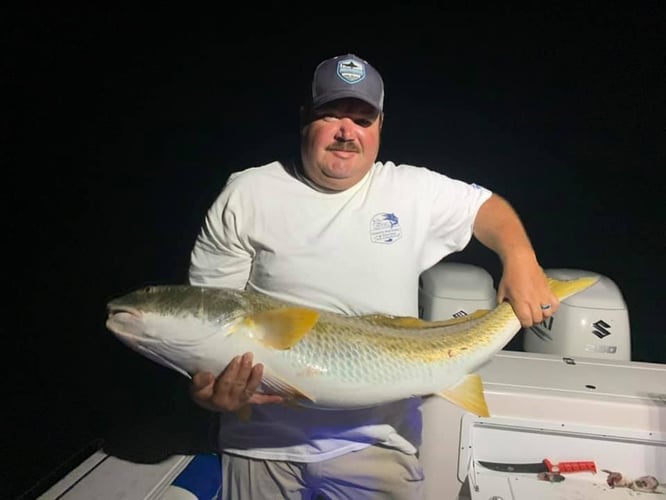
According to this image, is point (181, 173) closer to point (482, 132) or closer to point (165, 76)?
point (165, 76)

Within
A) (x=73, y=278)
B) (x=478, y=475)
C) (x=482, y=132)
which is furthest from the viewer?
(x=482, y=132)

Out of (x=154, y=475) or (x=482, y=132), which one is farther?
(x=482, y=132)

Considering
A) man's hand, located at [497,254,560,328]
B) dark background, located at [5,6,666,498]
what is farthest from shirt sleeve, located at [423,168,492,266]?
dark background, located at [5,6,666,498]

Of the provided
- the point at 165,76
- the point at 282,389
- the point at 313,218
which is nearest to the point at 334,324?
the point at 282,389

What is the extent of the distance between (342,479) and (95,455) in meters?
1.05

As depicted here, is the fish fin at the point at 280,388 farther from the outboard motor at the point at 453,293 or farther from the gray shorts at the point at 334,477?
the outboard motor at the point at 453,293

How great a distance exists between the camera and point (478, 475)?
244 cm

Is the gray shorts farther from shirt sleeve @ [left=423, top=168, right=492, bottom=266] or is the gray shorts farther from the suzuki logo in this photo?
the suzuki logo

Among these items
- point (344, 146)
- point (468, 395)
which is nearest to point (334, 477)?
point (468, 395)

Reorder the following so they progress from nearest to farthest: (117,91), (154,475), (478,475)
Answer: (154,475) → (478,475) → (117,91)

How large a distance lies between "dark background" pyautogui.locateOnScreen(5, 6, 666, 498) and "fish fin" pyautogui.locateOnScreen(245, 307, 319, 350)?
4.75 m

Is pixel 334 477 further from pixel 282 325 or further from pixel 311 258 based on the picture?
pixel 311 258

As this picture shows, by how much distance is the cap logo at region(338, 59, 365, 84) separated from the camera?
205cm

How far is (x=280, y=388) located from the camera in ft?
6.06
